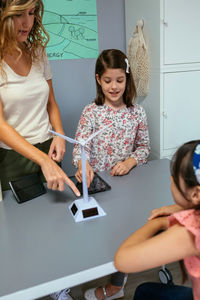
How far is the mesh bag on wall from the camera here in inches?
78.1

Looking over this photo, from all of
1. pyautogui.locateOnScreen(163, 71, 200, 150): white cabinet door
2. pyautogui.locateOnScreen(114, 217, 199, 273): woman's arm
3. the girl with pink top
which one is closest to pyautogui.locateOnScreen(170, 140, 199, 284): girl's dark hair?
the girl with pink top

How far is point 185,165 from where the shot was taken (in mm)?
657

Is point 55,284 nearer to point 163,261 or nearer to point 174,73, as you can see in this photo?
point 163,261

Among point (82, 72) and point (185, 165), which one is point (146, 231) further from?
point (82, 72)

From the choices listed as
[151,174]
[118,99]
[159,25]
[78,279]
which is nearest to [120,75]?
[118,99]

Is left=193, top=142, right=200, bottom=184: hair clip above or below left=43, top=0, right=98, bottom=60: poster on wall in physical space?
below

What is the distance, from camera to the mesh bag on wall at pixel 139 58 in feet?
6.51

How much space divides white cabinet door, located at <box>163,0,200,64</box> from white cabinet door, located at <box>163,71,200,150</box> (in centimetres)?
11

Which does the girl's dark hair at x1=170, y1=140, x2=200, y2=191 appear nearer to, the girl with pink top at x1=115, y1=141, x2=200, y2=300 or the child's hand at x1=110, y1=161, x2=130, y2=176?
the girl with pink top at x1=115, y1=141, x2=200, y2=300

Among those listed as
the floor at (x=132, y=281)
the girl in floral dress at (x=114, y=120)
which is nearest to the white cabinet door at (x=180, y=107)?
the girl in floral dress at (x=114, y=120)

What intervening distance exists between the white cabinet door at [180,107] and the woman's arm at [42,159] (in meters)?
1.09

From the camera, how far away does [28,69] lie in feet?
4.42

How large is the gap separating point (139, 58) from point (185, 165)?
1515 millimetres

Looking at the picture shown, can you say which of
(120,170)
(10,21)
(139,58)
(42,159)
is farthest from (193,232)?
(139,58)
